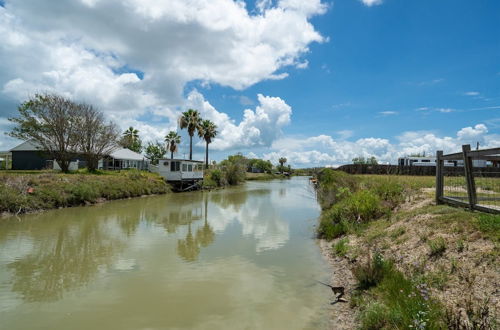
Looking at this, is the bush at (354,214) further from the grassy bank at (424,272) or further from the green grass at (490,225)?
A: the green grass at (490,225)

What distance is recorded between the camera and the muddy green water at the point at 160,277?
5746mm

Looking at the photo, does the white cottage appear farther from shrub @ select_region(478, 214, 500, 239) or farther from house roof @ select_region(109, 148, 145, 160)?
shrub @ select_region(478, 214, 500, 239)

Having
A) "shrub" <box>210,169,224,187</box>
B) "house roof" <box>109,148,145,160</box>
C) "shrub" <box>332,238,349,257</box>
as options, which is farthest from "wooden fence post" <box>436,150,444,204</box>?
"house roof" <box>109,148,145,160</box>

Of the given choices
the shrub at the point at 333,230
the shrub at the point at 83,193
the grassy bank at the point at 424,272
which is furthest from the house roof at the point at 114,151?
the grassy bank at the point at 424,272

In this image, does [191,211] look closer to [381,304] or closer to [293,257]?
[293,257]

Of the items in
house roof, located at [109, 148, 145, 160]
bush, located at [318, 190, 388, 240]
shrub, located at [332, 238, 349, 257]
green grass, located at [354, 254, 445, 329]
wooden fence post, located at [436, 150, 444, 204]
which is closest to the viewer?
green grass, located at [354, 254, 445, 329]

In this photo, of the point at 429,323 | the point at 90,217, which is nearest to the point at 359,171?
the point at 90,217

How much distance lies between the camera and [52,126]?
3216 centimetres

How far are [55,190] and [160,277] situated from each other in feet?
58.0

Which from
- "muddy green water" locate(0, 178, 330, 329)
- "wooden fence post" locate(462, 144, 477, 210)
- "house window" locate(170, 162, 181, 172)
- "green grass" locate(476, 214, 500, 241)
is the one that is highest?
"house window" locate(170, 162, 181, 172)

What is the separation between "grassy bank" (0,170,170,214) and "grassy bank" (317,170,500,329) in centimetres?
1850

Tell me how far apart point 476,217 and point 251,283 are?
17.1 feet

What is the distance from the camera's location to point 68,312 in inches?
237

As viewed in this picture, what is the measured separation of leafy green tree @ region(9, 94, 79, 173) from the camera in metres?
31.9
